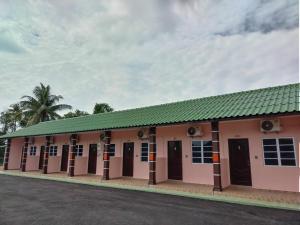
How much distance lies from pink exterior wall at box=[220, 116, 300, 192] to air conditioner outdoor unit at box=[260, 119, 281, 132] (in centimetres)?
35

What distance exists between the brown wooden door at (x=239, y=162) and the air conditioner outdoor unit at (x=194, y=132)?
155cm

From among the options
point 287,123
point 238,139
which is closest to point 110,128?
point 238,139

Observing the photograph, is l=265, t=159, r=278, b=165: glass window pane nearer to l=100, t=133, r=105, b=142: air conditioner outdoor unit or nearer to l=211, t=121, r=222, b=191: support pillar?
l=211, t=121, r=222, b=191: support pillar

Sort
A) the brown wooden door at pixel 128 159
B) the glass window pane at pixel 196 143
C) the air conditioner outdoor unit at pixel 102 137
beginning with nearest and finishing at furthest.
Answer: the glass window pane at pixel 196 143, the brown wooden door at pixel 128 159, the air conditioner outdoor unit at pixel 102 137

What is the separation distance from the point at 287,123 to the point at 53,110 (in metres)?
29.0

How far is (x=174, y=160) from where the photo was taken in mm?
12781

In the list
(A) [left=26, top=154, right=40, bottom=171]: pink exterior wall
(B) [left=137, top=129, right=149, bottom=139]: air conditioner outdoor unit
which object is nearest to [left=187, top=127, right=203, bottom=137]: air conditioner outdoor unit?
(B) [left=137, top=129, right=149, bottom=139]: air conditioner outdoor unit

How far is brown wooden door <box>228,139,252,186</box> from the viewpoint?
10.4 m

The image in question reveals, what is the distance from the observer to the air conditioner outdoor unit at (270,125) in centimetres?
953

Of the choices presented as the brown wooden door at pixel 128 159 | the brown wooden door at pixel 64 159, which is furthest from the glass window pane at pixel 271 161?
the brown wooden door at pixel 64 159

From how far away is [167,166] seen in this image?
42.8 ft

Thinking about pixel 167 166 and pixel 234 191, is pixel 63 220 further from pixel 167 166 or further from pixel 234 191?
pixel 167 166

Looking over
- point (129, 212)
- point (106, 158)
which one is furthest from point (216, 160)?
point (106, 158)

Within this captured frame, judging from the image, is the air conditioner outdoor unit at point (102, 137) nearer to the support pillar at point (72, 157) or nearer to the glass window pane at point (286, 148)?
the support pillar at point (72, 157)
